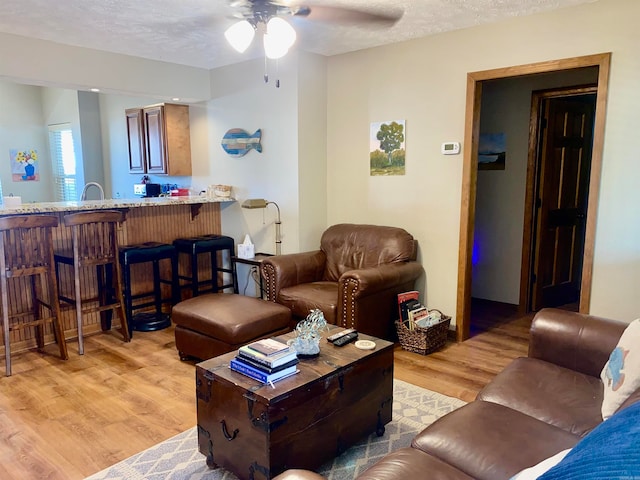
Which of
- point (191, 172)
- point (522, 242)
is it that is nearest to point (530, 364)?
point (522, 242)

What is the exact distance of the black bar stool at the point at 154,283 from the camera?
157 inches

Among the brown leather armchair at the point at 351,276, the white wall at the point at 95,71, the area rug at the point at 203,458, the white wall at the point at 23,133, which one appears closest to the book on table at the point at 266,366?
the area rug at the point at 203,458

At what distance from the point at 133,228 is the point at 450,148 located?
9.57 feet

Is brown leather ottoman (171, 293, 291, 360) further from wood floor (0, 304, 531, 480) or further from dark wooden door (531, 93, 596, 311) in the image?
dark wooden door (531, 93, 596, 311)

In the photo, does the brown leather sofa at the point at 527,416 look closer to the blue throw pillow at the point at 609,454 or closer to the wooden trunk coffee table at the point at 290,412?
the wooden trunk coffee table at the point at 290,412

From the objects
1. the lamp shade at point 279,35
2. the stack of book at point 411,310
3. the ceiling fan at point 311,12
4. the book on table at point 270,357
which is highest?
the ceiling fan at point 311,12

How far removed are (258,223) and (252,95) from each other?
1265 millimetres

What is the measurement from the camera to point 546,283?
475cm

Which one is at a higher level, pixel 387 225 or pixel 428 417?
pixel 387 225

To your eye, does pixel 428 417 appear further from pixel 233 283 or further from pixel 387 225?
pixel 233 283

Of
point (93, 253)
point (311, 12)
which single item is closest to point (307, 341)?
point (311, 12)

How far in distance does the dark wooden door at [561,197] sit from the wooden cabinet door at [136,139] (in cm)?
449

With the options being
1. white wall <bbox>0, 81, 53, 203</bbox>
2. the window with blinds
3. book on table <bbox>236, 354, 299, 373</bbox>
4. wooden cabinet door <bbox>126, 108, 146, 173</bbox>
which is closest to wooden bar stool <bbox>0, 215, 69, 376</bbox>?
book on table <bbox>236, 354, 299, 373</bbox>

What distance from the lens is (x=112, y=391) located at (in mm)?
3023
